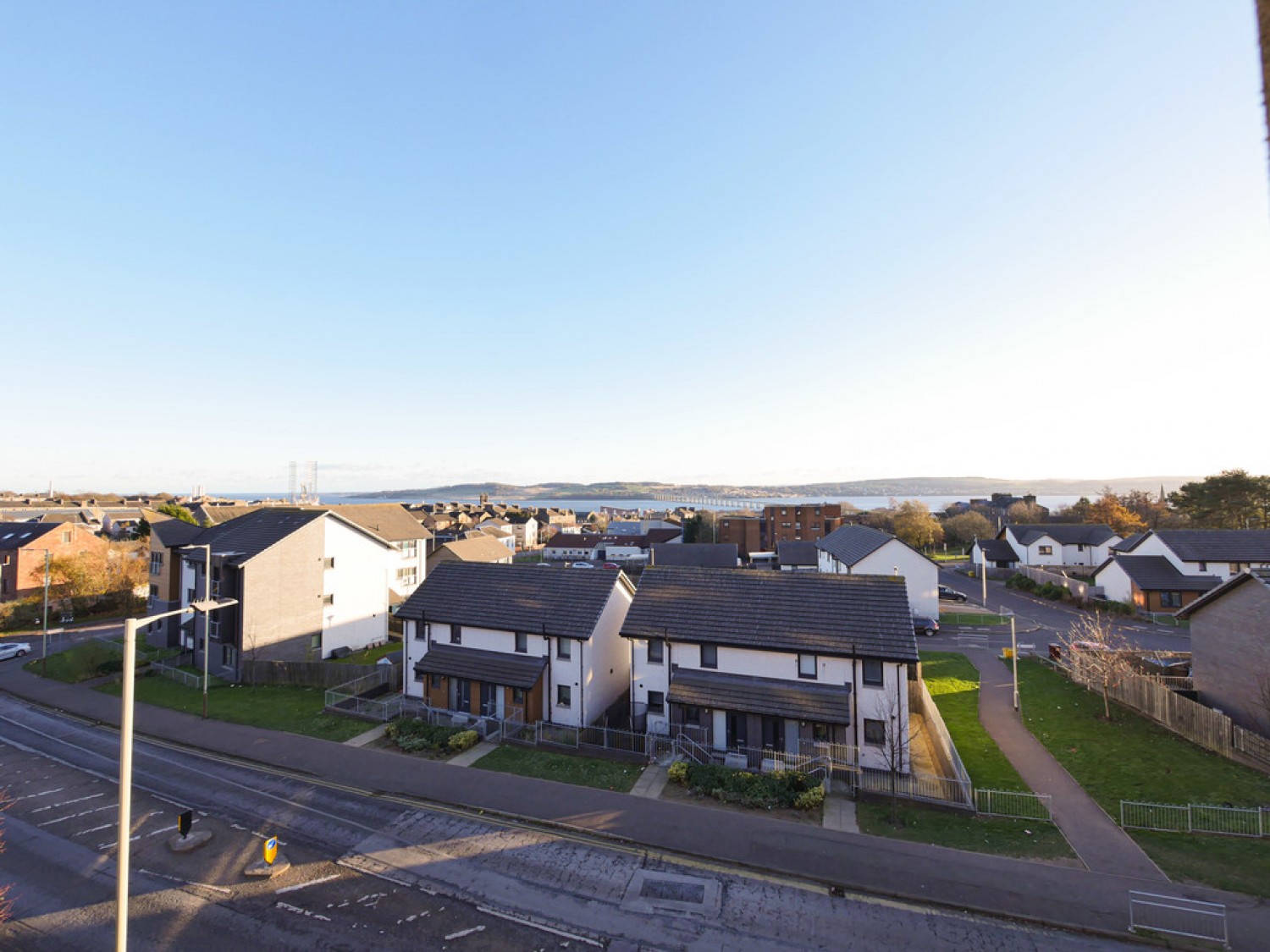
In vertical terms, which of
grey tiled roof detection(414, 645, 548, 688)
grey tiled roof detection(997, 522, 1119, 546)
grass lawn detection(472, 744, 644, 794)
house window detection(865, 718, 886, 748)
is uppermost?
grey tiled roof detection(997, 522, 1119, 546)

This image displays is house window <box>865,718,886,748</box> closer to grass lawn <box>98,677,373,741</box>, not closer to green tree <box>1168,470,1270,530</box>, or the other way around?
grass lawn <box>98,677,373,741</box>

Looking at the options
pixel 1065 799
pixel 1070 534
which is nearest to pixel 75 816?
pixel 1065 799

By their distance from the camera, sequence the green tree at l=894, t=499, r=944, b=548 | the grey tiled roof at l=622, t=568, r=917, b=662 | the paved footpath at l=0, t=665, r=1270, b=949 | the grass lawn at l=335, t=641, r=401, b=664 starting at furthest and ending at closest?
the green tree at l=894, t=499, r=944, b=548 < the grass lawn at l=335, t=641, r=401, b=664 < the grey tiled roof at l=622, t=568, r=917, b=662 < the paved footpath at l=0, t=665, r=1270, b=949

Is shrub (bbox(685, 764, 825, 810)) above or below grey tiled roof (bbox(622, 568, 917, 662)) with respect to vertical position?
below

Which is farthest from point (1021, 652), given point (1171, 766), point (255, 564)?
point (255, 564)

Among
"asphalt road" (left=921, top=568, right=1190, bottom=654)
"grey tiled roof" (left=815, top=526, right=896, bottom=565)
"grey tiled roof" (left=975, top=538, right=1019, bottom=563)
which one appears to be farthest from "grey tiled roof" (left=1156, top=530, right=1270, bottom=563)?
"grey tiled roof" (left=975, top=538, right=1019, bottom=563)

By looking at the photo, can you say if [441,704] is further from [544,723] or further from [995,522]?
[995,522]

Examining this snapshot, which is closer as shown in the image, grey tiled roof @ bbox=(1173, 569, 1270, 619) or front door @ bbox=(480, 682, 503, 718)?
grey tiled roof @ bbox=(1173, 569, 1270, 619)
